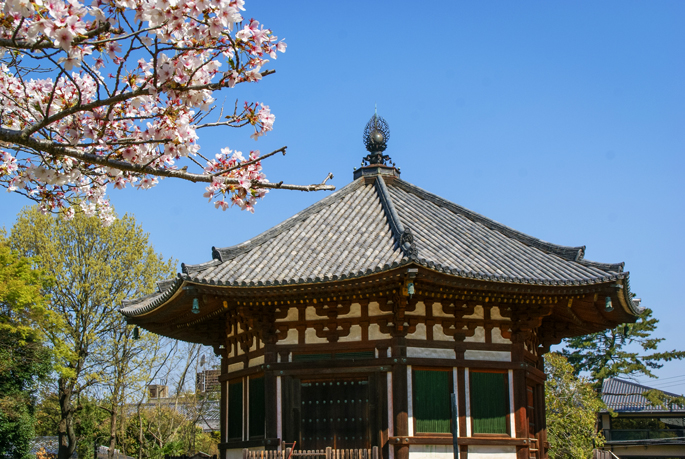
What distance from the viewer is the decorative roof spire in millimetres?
15039

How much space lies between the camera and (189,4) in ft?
15.4

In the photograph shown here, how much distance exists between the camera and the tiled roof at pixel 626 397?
4269cm

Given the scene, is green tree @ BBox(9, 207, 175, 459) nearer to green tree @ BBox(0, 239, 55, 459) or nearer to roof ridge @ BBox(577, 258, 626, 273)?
green tree @ BBox(0, 239, 55, 459)

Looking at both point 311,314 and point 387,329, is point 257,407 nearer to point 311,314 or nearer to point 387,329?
point 311,314

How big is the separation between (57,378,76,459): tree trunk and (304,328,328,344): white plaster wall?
786 inches

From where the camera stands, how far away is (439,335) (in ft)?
36.0

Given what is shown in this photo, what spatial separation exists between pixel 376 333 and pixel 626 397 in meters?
40.7

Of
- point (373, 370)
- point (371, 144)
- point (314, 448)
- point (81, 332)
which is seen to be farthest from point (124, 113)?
point (81, 332)

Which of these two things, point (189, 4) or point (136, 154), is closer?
point (189, 4)

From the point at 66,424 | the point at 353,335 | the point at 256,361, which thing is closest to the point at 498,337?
the point at 353,335

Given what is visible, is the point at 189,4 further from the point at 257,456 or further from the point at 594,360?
the point at 594,360

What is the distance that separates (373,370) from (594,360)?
1445 inches

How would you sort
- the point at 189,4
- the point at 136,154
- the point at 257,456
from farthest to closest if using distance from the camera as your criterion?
the point at 257,456
the point at 136,154
the point at 189,4

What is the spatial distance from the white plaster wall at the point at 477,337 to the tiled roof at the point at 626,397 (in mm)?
34513
